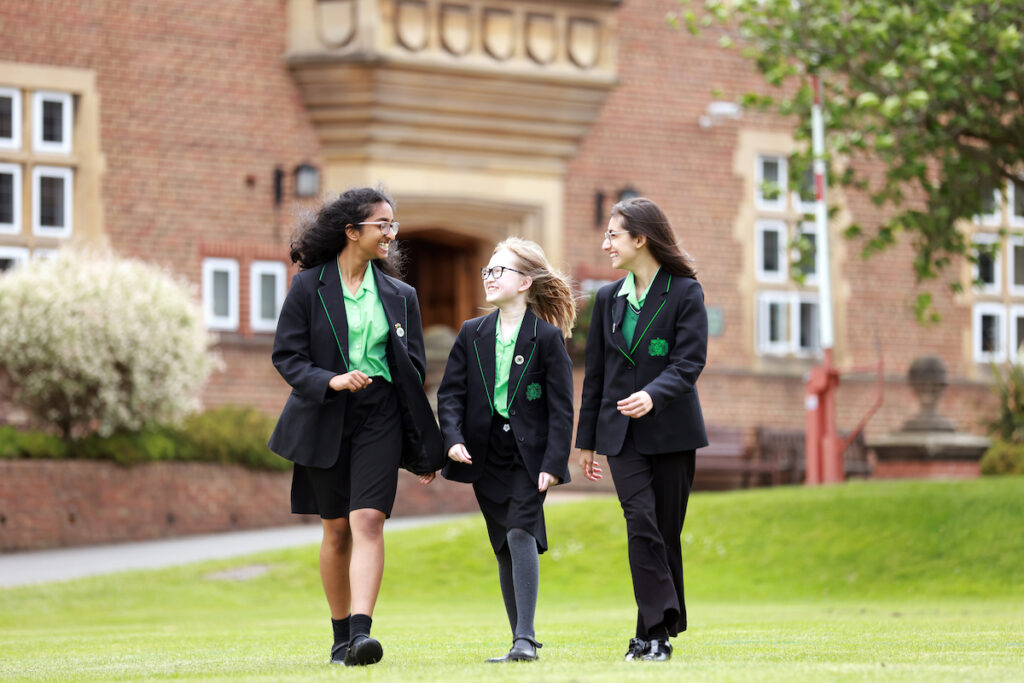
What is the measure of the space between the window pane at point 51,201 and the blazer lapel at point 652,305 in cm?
1433

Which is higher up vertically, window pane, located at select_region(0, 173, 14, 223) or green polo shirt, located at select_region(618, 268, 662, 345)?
window pane, located at select_region(0, 173, 14, 223)

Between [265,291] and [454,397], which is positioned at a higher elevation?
[265,291]

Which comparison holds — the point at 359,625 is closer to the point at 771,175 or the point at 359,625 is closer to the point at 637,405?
the point at 637,405

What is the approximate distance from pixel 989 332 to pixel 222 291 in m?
11.3

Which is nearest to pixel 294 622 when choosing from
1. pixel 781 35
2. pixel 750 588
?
pixel 750 588

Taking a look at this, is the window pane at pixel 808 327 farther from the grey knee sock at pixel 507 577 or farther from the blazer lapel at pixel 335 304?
the blazer lapel at pixel 335 304

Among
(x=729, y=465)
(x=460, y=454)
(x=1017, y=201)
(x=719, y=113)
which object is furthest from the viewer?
(x=719, y=113)

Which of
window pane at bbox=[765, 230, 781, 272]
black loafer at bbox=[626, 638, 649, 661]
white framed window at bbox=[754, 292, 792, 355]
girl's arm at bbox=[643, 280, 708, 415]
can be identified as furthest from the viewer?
window pane at bbox=[765, 230, 781, 272]

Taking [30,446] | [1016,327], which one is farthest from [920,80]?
[1016,327]

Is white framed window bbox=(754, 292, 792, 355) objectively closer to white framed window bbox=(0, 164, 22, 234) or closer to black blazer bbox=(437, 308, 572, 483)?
white framed window bbox=(0, 164, 22, 234)

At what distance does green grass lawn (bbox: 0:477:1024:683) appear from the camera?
663 centimetres

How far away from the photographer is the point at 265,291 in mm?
21078

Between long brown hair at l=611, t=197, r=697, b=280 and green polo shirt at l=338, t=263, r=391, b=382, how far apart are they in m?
1.08

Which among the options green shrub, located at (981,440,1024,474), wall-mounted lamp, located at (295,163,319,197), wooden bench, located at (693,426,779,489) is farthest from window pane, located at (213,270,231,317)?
green shrub, located at (981,440,1024,474)
